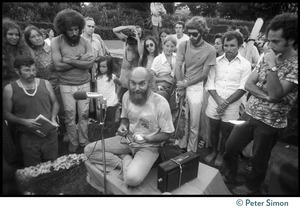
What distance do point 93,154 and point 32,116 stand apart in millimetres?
878

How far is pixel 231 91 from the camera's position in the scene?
3510 mm

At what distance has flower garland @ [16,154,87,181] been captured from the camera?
3034 mm

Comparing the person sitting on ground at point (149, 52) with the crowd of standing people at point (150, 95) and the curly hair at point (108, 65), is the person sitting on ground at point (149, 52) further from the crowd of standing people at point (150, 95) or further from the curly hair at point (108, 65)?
the curly hair at point (108, 65)

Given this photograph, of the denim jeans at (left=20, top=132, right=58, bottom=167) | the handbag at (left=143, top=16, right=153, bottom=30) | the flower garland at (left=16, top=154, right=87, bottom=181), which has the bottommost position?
the flower garland at (left=16, top=154, right=87, bottom=181)

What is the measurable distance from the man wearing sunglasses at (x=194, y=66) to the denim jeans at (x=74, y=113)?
1.56 m

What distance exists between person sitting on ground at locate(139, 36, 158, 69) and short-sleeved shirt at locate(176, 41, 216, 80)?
0.84m

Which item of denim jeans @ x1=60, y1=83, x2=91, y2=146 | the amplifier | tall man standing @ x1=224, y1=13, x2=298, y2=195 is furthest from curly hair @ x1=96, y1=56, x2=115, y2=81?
tall man standing @ x1=224, y1=13, x2=298, y2=195

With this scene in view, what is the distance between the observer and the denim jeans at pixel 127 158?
2.60 meters

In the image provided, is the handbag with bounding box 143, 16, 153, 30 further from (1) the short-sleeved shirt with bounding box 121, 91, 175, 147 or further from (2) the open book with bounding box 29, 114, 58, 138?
(2) the open book with bounding box 29, 114, 58, 138

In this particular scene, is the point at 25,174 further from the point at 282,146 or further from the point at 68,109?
the point at 282,146

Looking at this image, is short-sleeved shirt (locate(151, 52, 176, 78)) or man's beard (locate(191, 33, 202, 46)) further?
short-sleeved shirt (locate(151, 52, 176, 78))

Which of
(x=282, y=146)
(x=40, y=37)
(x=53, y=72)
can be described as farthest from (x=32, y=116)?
(x=282, y=146)

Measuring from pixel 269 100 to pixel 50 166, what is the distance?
115 inches

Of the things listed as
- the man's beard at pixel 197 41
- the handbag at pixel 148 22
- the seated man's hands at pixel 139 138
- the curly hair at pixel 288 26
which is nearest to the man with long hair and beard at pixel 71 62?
the seated man's hands at pixel 139 138
